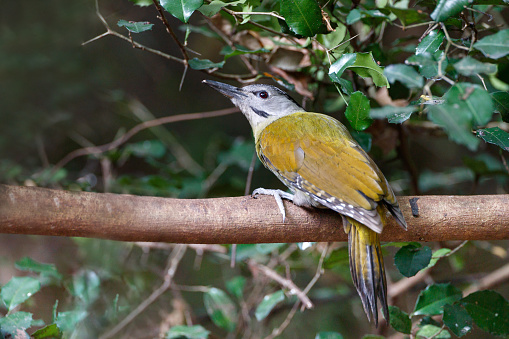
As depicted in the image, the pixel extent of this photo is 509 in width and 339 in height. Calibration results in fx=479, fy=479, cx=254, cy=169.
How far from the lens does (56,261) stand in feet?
10.2

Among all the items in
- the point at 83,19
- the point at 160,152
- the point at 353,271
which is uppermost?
the point at 83,19

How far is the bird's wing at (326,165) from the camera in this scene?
5.44ft

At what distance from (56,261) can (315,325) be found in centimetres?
181

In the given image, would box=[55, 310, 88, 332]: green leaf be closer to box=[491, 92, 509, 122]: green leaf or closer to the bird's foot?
the bird's foot

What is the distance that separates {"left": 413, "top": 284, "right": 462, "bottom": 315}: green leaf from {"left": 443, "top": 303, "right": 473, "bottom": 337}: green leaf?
0.16ft

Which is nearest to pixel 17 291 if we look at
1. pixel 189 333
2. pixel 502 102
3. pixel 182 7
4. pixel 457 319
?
pixel 189 333

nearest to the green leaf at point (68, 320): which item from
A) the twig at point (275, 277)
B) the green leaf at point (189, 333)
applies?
the green leaf at point (189, 333)

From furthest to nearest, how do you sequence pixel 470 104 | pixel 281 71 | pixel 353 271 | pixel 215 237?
1. pixel 281 71
2. pixel 353 271
3. pixel 215 237
4. pixel 470 104

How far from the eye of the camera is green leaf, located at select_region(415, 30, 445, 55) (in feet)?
5.15

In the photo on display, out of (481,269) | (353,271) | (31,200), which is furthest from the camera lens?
(481,269)

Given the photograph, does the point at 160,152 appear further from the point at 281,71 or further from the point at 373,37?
the point at 373,37

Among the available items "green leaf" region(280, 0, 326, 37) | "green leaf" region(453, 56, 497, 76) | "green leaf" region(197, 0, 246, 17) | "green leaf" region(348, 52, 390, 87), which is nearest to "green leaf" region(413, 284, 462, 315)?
"green leaf" region(348, 52, 390, 87)

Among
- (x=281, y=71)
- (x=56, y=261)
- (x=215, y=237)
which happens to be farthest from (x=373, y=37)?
(x=56, y=261)

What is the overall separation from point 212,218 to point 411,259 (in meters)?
0.74
